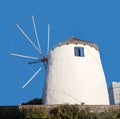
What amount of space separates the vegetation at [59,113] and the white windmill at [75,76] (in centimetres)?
251

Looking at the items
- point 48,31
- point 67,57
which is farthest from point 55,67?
point 48,31

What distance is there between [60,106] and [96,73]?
475cm

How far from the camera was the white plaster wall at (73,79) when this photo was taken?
851 inches

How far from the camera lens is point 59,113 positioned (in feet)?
61.1

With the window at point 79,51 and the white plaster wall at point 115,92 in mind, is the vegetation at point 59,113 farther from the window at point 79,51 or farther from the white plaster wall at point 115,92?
the white plaster wall at point 115,92

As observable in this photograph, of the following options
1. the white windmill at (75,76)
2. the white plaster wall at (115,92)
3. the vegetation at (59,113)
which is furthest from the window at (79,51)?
the white plaster wall at (115,92)

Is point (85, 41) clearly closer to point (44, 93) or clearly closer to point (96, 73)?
point (96, 73)

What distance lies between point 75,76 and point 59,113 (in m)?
4.03

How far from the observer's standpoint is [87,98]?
21500 millimetres

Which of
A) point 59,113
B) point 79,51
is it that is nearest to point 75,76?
point 79,51

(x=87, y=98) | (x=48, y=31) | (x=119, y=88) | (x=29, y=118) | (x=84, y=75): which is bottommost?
(x=29, y=118)

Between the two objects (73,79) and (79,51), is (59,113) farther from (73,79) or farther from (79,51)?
(79,51)

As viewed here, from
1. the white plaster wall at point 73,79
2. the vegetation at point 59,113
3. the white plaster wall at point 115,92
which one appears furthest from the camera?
the white plaster wall at point 115,92

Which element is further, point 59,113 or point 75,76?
point 75,76
